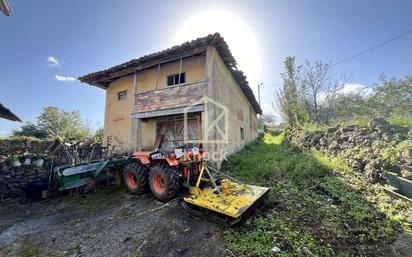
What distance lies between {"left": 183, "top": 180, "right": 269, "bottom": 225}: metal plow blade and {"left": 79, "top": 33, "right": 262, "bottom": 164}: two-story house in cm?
260

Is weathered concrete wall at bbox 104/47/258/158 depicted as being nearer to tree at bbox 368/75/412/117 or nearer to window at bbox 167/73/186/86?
window at bbox 167/73/186/86

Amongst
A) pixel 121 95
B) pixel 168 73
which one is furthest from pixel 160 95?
pixel 121 95

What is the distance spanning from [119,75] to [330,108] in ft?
45.0

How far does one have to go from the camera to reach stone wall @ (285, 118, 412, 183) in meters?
4.28

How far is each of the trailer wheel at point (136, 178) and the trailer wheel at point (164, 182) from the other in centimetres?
40

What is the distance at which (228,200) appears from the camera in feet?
11.4

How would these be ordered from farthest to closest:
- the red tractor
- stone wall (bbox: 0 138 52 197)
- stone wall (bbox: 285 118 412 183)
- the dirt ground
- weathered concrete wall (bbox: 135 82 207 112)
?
weathered concrete wall (bbox: 135 82 207 112), stone wall (bbox: 0 138 52 197), stone wall (bbox: 285 118 412 183), the red tractor, the dirt ground

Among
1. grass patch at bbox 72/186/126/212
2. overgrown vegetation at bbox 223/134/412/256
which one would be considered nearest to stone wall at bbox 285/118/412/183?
overgrown vegetation at bbox 223/134/412/256

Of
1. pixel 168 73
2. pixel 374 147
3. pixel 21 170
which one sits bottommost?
pixel 21 170

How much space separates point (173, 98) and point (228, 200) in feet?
15.6

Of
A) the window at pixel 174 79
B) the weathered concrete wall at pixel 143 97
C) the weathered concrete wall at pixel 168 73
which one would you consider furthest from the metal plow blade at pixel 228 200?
the window at pixel 174 79

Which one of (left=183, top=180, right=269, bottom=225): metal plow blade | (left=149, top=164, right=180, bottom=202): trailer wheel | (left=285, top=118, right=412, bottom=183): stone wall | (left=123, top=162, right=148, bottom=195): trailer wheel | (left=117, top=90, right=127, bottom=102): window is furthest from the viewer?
(left=117, top=90, right=127, bottom=102): window

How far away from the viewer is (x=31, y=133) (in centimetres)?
1595

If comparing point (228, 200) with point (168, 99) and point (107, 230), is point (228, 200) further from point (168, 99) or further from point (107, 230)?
point (168, 99)
